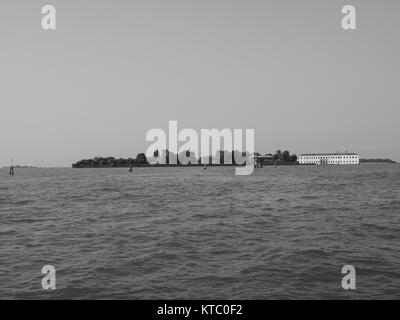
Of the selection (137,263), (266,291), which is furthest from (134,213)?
(266,291)

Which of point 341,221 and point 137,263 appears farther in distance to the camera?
point 341,221

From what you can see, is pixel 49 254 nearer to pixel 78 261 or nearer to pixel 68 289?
pixel 78 261

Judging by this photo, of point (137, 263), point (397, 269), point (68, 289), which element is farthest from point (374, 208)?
point (68, 289)

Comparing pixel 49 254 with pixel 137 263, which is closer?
pixel 137 263

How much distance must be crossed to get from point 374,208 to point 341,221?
807cm

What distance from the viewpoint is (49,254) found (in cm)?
1689

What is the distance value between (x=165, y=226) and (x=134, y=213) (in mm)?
6985
